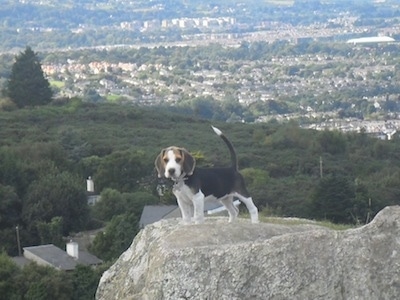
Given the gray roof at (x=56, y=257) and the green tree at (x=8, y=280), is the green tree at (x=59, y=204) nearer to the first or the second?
the gray roof at (x=56, y=257)

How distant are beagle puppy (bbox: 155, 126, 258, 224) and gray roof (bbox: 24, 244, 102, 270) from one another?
13702 millimetres

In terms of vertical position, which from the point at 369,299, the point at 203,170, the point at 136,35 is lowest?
the point at 136,35

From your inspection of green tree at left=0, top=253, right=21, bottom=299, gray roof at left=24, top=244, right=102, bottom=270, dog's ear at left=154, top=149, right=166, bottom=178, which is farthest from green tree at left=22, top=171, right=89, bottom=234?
dog's ear at left=154, top=149, right=166, bottom=178

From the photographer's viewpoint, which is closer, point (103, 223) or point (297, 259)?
point (297, 259)

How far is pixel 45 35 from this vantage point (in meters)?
181

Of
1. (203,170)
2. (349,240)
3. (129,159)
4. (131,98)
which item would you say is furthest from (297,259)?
(131,98)

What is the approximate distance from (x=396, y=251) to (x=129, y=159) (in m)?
29.6

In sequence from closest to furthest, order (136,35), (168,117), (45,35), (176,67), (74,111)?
(74,111) → (168,117) → (176,67) → (45,35) → (136,35)

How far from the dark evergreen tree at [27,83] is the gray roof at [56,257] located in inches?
1204

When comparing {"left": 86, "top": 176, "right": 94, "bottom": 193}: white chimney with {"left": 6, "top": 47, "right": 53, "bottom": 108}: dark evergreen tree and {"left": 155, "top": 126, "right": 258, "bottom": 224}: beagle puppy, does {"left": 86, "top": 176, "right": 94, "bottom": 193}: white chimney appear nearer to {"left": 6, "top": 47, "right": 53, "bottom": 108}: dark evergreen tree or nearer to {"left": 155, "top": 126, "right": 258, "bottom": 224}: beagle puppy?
{"left": 6, "top": 47, "right": 53, "bottom": 108}: dark evergreen tree

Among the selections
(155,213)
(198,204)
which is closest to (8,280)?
(155,213)

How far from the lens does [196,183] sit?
27.0 ft

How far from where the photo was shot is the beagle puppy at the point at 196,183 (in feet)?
26.5

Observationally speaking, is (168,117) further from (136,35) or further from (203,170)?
(136,35)
